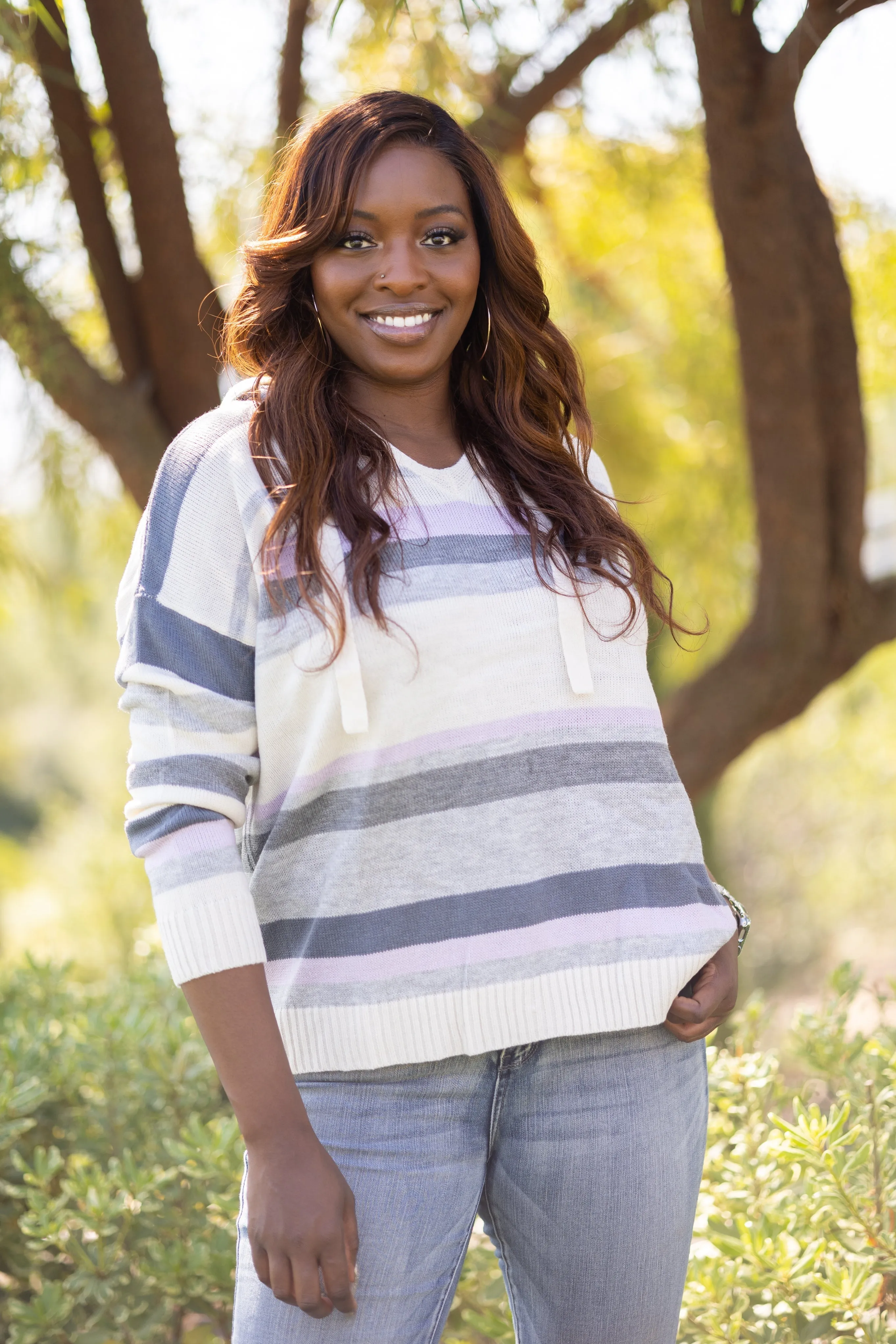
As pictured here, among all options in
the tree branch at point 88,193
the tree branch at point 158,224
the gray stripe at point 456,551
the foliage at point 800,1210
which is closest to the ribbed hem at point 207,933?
the gray stripe at point 456,551

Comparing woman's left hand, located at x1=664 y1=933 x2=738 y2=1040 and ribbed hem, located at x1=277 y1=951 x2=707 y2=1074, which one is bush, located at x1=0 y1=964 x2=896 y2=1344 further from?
ribbed hem, located at x1=277 y1=951 x2=707 y2=1074

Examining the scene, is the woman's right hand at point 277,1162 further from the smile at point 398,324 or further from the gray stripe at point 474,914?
the smile at point 398,324

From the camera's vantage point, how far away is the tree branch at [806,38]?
7.39 feet

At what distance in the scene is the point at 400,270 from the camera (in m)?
1.32

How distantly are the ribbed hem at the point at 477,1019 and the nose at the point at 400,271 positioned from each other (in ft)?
2.43

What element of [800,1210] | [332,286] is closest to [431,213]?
[332,286]

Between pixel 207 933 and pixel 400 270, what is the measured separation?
727 mm

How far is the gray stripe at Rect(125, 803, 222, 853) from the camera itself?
110 cm

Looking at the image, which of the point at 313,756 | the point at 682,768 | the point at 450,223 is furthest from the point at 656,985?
the point at 682,768

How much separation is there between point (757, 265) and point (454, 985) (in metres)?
2.18

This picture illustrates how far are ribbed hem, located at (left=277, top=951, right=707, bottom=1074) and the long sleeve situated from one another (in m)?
0.13

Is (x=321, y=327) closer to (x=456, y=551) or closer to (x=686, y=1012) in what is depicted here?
(x=456, y=551)

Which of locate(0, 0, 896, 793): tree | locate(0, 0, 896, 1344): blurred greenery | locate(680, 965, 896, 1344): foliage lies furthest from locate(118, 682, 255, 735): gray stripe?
locate(0, 0, 896, 793): tree

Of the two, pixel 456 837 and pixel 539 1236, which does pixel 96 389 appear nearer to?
pixel 456 837
